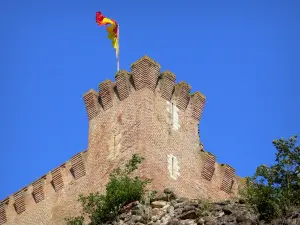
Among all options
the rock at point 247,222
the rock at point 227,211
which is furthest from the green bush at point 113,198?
the rock at point 247,222

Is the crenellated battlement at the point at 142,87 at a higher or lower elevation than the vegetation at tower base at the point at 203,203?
higher

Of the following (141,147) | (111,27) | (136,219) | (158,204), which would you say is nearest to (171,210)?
(158,204)

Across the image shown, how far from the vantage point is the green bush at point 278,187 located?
2500cm

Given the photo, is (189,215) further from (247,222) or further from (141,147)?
(141,147)

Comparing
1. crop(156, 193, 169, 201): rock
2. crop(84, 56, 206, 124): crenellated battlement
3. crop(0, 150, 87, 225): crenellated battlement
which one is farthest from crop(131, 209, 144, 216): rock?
crop(84, 56, 206, 124): crenellated battlement

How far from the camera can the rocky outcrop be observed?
25.0m

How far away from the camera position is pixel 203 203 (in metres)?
27.0

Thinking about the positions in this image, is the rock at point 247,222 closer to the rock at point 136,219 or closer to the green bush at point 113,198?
the rock at point 136,219

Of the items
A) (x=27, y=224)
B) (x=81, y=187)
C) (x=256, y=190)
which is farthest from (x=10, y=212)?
→ (x=256, y=190)

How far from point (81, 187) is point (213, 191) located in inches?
168

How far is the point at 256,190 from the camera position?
25.9 metres

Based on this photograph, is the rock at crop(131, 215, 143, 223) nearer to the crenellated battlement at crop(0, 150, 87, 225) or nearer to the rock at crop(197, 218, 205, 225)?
the rock at crop(197, 218, 205, 225)

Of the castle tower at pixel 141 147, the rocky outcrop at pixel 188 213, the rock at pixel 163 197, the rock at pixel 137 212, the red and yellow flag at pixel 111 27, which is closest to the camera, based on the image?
the rocky outcrop at pixel 188 213

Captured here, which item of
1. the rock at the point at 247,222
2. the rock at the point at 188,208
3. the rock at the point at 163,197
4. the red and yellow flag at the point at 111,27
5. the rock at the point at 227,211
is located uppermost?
the red and yellow flag at the point at 111,27
